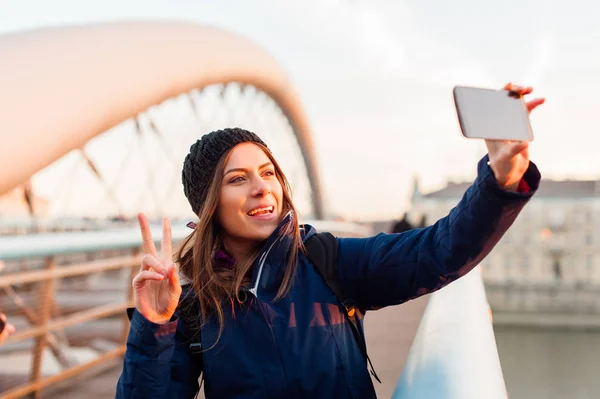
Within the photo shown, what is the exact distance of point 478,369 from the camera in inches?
32.8

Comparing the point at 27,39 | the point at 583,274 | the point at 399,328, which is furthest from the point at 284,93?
the point at 583,274

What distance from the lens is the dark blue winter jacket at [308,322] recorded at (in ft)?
3.63

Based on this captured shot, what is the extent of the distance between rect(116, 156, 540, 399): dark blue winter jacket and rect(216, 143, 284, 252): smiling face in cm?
10

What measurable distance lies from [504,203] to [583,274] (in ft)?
135

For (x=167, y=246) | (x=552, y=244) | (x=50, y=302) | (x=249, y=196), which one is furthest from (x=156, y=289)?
(x=552, y=244)

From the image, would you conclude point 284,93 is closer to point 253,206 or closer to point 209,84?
point 209,84

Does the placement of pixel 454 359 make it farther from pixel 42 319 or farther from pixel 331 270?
pixel 42 319

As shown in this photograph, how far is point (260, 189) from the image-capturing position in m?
1.32

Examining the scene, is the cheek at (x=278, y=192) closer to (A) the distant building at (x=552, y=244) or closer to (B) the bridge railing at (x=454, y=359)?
(B) the bridge railing at (x=454, y=359)

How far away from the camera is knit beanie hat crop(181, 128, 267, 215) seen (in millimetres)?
1366

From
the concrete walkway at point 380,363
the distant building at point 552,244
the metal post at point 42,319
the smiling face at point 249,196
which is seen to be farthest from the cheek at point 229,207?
the distant building at point 552,244

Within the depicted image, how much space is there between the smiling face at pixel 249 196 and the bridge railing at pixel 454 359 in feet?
1.23

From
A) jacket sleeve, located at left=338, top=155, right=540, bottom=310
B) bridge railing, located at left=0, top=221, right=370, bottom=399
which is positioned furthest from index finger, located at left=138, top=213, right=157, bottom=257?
bridge railing, located at left=0, top=221, right=370, bottom=399

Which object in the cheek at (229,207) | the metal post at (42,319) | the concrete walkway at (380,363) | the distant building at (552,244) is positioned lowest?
the distant building at (552,244)
